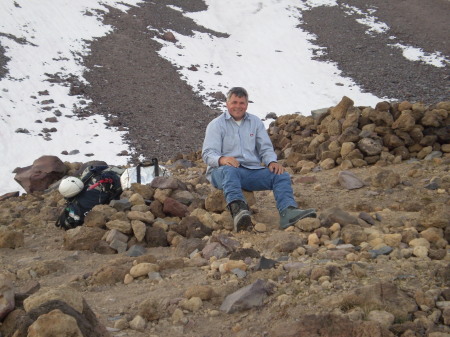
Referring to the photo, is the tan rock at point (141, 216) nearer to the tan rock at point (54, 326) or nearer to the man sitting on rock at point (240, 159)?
the man sitting on rock at point (240, 159)

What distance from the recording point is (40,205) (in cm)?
639

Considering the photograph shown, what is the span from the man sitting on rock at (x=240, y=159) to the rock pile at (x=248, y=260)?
0.90 feet

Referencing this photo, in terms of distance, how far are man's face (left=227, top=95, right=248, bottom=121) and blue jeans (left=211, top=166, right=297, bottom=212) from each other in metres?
0.59

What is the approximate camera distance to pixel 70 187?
528 centimetres

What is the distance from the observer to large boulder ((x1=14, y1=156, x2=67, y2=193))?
7.76m

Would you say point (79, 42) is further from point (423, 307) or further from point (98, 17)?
point (423, 307)

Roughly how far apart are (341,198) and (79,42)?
19.7m

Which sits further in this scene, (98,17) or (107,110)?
(98,17)

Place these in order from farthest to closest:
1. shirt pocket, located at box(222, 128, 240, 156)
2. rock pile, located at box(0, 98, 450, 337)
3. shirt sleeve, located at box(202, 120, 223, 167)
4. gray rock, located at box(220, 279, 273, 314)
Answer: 1. shirt pocket, located at box(222, 128, 240, 156)
2. shirt sleeve, located at box(202, 120, 223, 167)
3. gray rock, located at box(220, 279, 273, 314)
4. rock pile, located at box(0, 98, 450, 337)

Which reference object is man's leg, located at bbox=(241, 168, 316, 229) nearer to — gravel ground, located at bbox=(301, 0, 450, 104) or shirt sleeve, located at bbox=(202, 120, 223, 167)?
shirt sleeve, located at bbox=(202, 120, 223, 167)

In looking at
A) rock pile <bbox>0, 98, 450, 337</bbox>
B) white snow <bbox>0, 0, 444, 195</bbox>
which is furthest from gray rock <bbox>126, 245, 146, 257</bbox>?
white snow <bbox>0, 0, 444, 195</bbox>

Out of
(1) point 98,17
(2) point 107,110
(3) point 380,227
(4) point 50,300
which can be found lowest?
(2) point 107,110

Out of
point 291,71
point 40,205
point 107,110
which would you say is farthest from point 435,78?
point 40,205

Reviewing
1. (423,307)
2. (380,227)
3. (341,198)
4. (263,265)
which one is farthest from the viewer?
(341,198)
